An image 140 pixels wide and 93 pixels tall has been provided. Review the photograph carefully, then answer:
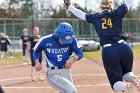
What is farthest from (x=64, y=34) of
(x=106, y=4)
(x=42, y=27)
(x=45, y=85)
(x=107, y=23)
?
(x=42, y=27)

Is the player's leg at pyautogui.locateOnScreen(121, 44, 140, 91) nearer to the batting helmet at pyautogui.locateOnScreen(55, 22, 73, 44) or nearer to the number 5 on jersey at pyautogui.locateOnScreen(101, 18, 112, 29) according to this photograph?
the number 5 on jersey at pyautogui.locateOnScreen(101, 18, 112, 29)

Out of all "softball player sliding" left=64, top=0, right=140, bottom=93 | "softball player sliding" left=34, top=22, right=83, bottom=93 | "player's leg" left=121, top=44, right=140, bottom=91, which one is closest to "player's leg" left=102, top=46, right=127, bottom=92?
"softball player sliding" left=64, top=0, right=140, bottom=93

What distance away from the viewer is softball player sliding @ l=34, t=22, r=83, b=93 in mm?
8242

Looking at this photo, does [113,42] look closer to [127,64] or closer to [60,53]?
[127,64]

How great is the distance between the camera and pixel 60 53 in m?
8.44

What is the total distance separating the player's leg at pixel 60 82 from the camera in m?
7.98

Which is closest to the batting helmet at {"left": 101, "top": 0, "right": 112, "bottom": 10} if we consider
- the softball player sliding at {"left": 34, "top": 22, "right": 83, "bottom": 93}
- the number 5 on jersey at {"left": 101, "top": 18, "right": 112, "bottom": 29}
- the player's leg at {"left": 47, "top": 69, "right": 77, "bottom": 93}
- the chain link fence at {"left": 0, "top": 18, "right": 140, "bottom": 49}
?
the number 5 on jersey at {"left": 101, "top": 18, "right": 112, "bottom": 29}

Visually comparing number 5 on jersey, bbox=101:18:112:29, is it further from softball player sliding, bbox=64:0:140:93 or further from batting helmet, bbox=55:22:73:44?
batting helmet, bbox=55:22:73:44

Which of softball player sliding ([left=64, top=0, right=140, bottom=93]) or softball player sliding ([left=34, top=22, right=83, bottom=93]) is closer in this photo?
softball player sliding ([left=64, top=0, right=140, bottom=93])

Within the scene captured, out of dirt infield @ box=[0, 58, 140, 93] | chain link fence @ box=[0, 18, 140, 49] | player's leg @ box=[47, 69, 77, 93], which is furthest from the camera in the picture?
chain link fence @ box=[0, 18, 140, 49]

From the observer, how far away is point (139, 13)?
172ft

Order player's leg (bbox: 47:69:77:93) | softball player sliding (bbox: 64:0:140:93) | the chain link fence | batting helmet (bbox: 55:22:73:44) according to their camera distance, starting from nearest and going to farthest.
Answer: player's leg (bbox: 47:69:77:93) < softball player sliding (bbox: 64:0:140:93) < batting helmet (bbox: 55:22:73:44) < the chain link fence

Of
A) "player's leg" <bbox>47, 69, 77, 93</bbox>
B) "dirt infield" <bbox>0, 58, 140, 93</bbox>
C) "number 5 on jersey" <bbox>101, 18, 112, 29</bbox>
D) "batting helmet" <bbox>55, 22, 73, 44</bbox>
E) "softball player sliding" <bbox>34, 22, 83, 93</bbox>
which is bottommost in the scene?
"dirt infield" <bbox>0, 58, 140, 93</bbox>

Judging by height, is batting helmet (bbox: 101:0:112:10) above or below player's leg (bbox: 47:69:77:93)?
above
